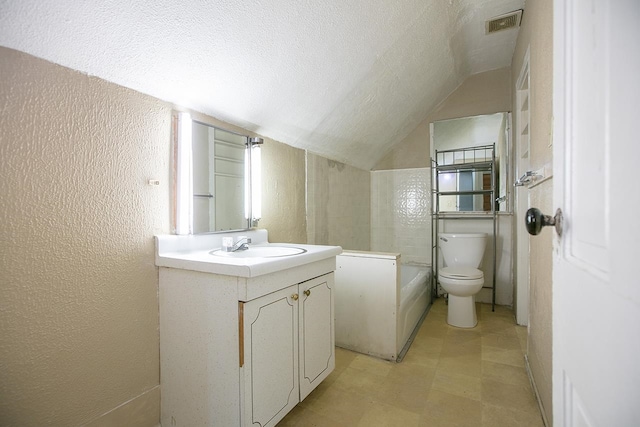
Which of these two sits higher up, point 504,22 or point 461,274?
point 504,22

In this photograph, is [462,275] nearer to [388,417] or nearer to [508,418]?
[508,418]

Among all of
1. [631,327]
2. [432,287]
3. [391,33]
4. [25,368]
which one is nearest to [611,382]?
[631,327]

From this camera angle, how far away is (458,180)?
326 centimetres

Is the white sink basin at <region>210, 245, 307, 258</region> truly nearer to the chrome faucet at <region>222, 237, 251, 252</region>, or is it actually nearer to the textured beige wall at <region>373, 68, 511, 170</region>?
the chrome faucet at <region>222, 237, 251, 252</region>

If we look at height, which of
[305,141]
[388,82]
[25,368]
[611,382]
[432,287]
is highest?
[388,82]

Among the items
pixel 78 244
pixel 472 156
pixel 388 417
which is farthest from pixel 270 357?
pixel 472 156

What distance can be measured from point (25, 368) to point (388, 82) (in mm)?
2562

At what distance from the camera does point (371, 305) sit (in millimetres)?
2027

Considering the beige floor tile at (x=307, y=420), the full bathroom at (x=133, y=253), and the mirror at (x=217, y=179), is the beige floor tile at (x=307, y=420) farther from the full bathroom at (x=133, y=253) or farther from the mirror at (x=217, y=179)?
the mirror at (x=217, y=179)

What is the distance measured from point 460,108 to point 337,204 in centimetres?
182

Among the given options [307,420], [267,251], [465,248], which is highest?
[267,251]

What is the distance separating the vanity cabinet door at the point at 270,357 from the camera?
115 centimetres

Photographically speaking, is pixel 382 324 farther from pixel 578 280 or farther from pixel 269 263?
pixel 578 280

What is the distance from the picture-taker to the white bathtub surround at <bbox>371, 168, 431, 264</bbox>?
3455 mm
